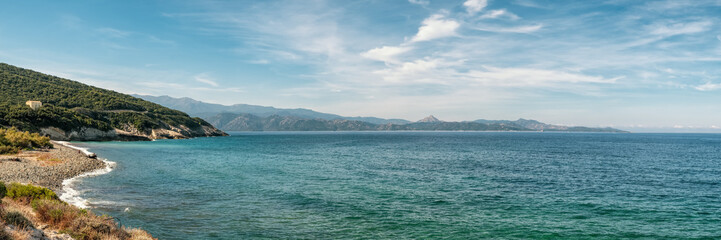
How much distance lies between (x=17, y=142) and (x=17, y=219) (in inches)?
2503

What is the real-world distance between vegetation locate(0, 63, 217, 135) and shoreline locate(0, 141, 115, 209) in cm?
6587

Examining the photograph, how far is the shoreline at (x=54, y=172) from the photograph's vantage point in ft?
98.8

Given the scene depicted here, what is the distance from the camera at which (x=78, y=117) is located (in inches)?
4781

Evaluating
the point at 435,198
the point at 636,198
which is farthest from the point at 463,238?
the point at 636,198

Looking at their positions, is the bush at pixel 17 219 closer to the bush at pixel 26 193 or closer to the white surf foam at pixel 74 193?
the bush at pixel 26 193

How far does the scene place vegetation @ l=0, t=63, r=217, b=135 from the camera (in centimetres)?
10044

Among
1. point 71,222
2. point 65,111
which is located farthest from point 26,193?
point 65,111

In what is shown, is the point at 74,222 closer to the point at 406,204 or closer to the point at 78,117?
the point at 406,204

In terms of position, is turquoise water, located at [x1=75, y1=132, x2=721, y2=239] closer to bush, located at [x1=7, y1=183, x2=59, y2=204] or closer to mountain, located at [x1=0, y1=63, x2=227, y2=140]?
bush, located at [x1=7, y1=183, x2=59, y2=204]

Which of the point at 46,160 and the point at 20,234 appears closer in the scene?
the point at 20,234

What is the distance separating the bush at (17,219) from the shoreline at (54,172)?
1427cm

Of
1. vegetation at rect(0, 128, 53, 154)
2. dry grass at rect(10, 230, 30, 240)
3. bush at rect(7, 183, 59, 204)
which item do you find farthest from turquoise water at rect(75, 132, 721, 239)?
vegetation at rect(0, 128, 53, 154)

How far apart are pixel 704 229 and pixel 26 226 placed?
3550 cm

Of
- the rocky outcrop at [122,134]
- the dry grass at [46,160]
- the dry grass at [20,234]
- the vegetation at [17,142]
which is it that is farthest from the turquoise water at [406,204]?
the rocky outcrop at [122,134]
